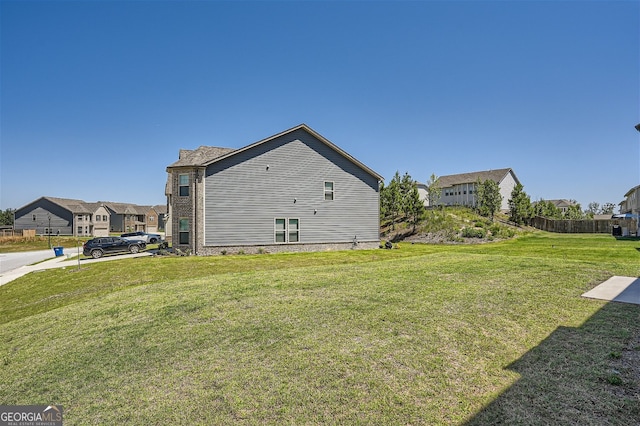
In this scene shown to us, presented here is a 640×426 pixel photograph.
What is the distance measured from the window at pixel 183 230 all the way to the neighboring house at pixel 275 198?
0.21 feet

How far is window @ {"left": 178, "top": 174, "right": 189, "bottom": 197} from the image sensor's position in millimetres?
20266

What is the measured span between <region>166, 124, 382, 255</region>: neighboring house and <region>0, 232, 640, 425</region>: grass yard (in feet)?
35.9

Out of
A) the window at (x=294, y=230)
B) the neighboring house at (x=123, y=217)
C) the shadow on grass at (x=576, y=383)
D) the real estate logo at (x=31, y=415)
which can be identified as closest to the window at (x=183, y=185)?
the window at (x=294, y=230)

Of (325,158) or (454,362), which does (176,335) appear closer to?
(454,362)

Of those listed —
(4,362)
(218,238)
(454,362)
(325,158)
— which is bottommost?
(4,362)

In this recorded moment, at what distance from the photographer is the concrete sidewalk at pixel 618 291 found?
7074mm

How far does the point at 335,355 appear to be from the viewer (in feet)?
15.8

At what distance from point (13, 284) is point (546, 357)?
18826 millimetres


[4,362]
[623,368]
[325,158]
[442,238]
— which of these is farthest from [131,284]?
[442,238]

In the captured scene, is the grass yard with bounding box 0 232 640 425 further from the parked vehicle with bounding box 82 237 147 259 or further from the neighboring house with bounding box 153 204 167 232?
the neighboring house with bounding box 153 204 167 232

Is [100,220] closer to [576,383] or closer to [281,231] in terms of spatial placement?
[281,231]

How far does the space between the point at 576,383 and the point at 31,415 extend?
6.68 meters

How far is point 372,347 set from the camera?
503 cm

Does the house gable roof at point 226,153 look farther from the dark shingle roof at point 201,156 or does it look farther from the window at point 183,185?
the window at point 183,185
